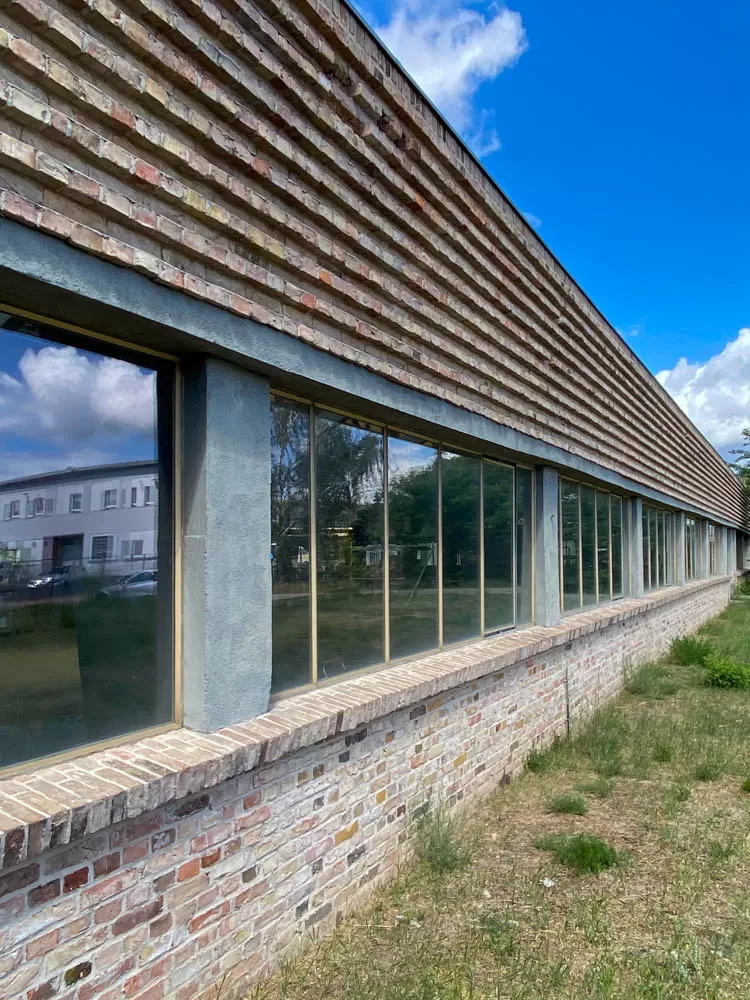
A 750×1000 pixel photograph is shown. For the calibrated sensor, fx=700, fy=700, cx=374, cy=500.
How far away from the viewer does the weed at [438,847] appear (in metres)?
4.62

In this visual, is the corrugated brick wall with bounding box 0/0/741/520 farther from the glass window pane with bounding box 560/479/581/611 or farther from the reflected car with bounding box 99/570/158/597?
the glass window pane with bounding box 560/479/581/611

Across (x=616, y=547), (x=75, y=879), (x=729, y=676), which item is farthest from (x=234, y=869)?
(x=616, y=547)

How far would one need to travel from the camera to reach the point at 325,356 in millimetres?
3990

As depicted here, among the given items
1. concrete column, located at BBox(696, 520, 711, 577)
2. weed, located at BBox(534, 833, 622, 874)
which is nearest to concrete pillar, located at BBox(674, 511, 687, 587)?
concrete column, located at BBox(696, 520, 711, 577)

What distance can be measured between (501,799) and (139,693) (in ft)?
12.6

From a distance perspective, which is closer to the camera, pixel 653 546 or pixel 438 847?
pixel 438 847

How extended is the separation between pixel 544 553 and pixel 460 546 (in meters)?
1.69

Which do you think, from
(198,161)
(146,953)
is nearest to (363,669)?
(146,953)

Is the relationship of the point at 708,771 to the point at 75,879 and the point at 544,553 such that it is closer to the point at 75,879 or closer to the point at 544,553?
the point at 544,553

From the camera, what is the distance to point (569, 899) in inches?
166

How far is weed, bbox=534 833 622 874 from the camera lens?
4.63 meters

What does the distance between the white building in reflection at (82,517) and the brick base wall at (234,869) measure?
111 centimetres

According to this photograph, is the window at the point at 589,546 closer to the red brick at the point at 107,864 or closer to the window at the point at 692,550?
the red brick at the point at 107,864

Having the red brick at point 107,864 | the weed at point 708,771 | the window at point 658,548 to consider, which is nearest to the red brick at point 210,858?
the red brick at point 107,864
